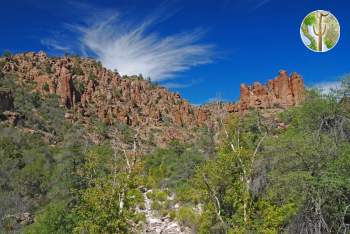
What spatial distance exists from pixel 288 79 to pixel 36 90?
4332 centimetres

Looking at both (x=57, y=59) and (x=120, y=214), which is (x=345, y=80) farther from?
(x=57, y=59)

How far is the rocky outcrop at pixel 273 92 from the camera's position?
78688 mm

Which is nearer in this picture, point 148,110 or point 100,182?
point 100,182

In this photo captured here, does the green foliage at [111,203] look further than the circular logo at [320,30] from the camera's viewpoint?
Yes

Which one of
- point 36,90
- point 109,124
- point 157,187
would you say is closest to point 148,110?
point 109,124

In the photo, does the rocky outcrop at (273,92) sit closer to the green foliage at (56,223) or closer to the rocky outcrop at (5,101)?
the rocky outcrop at (5,101)

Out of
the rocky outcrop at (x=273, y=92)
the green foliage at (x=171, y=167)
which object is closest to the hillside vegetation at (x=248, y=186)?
the green foliage at (x=171, y=167)

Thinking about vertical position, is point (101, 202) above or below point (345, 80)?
below

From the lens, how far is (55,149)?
1770 inches

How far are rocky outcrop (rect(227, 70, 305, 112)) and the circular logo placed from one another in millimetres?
67737

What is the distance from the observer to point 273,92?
8206 cm

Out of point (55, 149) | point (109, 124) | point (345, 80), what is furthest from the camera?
point (109, 124)

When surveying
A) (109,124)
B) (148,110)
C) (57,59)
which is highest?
(57,59)

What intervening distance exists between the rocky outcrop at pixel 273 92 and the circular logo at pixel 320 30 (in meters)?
67.7
